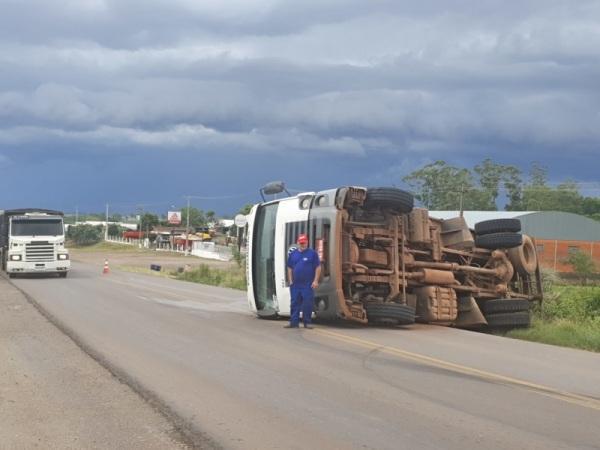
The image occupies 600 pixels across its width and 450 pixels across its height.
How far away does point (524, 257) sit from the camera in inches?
637

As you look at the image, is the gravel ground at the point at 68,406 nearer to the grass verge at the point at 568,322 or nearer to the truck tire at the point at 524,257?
the grass verge at the point at 568,322

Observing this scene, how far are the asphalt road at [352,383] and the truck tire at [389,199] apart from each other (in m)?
2.32

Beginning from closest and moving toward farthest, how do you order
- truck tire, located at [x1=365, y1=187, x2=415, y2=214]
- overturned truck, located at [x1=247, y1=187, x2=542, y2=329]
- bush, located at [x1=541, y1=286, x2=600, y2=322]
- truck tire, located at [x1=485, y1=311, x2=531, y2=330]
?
overturned truck, located at [x1=247, y1=187, x2=542, y2=329]
truck tire, located at [x1=365, y1=187, x2=415, y2=214]
truck tire, located at [x1=485, y1=311, x2=531, y2=330]
bush, located at [x1=541, y1=286, x2=600, y2=322]

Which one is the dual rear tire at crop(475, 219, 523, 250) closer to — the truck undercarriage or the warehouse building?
the truck undercarriage

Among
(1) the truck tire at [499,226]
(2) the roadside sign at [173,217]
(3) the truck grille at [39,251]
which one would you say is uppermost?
(2) the roadside sign at [173,217]

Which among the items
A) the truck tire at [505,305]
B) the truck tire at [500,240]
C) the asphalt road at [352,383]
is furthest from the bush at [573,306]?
the asphalt road at [352,383]

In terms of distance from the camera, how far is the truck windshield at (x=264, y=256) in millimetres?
15241

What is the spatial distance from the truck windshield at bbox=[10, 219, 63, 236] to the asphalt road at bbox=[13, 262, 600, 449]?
62.5 feet

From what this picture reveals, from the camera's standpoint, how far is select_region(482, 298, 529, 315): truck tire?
15195 millimetres

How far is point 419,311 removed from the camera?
47.3 feet

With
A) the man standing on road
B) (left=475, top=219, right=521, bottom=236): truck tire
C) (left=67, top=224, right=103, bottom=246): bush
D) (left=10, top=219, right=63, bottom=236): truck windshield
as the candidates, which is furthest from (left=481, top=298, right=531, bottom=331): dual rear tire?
(left=67, top=224, right=103, bottom=246): bush

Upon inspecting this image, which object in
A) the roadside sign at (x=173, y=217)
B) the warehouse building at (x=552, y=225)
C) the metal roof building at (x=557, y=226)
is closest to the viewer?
the warehouse building at (x=552, y=225)

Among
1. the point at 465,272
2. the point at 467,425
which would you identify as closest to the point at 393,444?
the point at 467,425

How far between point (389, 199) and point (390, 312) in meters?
2.09
